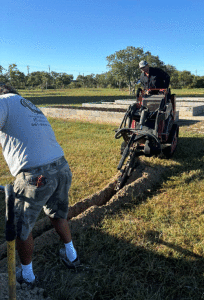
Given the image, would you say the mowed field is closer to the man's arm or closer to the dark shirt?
the man's arm

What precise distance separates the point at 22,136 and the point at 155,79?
505 centimetres

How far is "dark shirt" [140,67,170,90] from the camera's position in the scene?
6172 millimetres

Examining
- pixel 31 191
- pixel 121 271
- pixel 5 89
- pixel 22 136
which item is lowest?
pixel 121 271

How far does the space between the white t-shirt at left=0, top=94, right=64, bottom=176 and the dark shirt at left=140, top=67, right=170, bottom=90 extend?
468cm

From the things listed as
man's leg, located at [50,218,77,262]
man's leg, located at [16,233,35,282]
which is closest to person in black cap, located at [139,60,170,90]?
man's leg, located at [50,218,77,262]

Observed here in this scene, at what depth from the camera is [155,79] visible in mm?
6270

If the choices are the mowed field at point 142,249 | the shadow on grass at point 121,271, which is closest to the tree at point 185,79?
the mowed field at point 142,249

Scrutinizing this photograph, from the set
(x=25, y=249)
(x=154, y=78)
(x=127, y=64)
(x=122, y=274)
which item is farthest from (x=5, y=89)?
(x=127, y=64)

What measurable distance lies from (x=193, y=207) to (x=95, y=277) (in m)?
1.91

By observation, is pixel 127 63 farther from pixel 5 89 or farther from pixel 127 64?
pixel 5 89

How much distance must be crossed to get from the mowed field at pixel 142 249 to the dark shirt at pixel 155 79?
245cm

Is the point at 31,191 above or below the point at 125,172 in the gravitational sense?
above

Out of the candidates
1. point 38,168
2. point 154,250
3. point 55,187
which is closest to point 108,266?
point 154,250

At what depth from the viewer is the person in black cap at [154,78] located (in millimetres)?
6152
